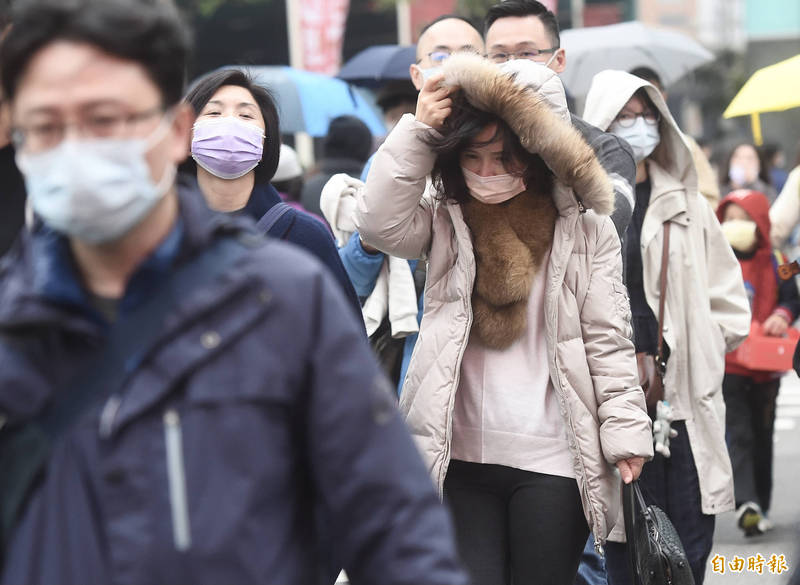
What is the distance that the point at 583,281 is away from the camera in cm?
405

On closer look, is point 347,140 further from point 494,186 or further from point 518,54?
point 494,186

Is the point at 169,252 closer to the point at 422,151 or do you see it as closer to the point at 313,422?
the point at 313,422

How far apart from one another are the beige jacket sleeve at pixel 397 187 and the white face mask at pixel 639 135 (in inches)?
61.7

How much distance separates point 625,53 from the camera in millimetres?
9844

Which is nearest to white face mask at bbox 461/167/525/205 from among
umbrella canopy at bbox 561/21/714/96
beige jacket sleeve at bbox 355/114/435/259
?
beige jacket sleeve at bbox 355/114/435/259

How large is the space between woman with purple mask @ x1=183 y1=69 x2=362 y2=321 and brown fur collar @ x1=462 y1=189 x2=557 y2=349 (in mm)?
520

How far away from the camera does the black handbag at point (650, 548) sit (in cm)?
422

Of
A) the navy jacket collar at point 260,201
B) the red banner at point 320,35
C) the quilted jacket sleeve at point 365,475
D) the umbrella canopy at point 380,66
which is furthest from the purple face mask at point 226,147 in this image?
the red banner at point 320,35

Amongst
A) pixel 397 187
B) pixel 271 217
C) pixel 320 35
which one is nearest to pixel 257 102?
pixel 271 217

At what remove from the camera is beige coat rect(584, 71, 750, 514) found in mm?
5328

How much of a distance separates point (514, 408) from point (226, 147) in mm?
1336

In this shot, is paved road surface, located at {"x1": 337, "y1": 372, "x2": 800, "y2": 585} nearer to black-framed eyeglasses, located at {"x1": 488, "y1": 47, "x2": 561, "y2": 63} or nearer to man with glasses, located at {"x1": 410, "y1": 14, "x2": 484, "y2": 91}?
black-framed eyeglasses, located at {"x1": 488, "y1": 47, "x2": 561, "y2": 63}

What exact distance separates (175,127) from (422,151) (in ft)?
5.78

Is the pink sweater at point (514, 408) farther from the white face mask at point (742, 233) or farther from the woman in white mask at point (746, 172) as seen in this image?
the woman in white mask at point (746, 172)
